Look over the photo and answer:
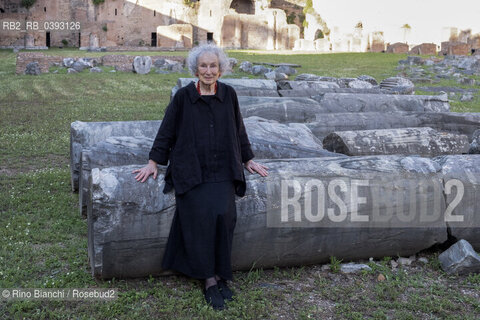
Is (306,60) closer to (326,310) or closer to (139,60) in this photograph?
(139,60)

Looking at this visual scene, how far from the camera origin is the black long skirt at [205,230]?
130 inches

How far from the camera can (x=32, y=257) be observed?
3.82 metres

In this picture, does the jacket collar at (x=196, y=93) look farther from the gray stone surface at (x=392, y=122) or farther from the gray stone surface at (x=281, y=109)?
the gray stone surface at (x=281, y=109)

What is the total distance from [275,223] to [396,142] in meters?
2.42

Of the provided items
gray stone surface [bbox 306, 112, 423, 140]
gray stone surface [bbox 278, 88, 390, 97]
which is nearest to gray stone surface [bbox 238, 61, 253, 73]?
gray stone surface [bbox 278, 88, 390, 97]

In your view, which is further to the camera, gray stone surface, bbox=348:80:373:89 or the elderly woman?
gray stone surface, bbox=348:80:373:89

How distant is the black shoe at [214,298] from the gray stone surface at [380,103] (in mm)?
4695

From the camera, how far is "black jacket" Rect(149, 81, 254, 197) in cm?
336

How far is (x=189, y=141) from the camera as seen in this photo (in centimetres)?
339

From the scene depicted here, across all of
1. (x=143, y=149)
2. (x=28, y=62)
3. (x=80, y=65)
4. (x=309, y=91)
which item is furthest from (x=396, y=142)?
(x=28, y=62)

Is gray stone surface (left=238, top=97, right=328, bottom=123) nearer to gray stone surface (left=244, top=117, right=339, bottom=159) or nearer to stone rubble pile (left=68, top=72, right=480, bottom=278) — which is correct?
gray stone surface (left=244, top=117, right=339, bottom=159)

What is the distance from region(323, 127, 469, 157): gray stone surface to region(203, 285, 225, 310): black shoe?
2.47m

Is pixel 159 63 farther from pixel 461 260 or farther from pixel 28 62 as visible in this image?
pixel 461 260

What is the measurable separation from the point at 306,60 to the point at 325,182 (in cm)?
1882
